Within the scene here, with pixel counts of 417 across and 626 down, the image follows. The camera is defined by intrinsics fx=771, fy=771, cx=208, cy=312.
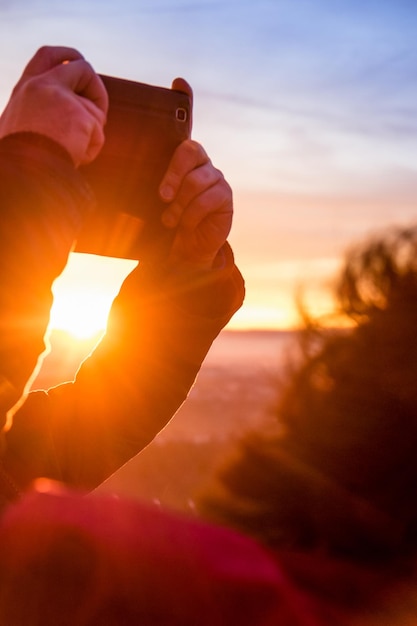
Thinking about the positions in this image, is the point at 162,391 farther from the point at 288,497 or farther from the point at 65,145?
the point at 288,497

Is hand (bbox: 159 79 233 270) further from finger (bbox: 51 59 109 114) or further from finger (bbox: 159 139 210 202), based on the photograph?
finger (bbox: 51 59 109 114)

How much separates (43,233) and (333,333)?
7.37ft

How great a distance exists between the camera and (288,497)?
260 centimetres

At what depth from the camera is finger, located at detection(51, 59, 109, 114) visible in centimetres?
108

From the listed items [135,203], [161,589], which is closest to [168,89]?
[135,203]

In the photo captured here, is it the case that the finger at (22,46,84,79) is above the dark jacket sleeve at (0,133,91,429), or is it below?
above

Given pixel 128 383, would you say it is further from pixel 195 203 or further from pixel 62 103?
pixel 62 103

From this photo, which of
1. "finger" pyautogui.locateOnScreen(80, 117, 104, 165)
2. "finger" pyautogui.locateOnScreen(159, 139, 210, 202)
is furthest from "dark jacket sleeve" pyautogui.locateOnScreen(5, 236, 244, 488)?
"finger" pyautogui.locateOnScreen(80, 117, 104, 165)

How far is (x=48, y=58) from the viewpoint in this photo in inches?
44.5

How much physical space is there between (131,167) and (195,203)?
0.42 ft

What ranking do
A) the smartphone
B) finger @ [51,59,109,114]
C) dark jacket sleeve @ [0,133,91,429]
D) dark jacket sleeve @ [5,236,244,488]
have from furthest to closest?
dark jacket sleeve @ [5,236,244,488] → the smartphone → finger @ [51,59,109,114] → dark jacket sleeve @ [0,133,91,429]

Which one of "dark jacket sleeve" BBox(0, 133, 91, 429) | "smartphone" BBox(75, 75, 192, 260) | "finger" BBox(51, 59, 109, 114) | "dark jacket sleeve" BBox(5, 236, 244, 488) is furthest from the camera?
"dark jacket sleeve" BBox(5, 236, 244, 488)

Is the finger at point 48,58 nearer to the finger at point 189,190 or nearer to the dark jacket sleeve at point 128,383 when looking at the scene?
the finger at point 189,190

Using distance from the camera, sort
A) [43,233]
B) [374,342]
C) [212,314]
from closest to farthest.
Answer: [43,233]
[212,314]
[374,342]
